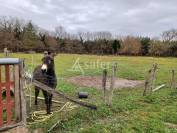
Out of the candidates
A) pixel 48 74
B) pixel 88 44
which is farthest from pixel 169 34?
pixel 48 74

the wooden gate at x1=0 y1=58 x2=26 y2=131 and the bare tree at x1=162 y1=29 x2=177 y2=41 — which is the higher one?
the bare tree at x1=162 y1=29 x2=177 y2=41

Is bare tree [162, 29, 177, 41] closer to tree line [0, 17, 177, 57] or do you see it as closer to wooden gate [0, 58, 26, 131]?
tree line [0, 17, 177, 57]

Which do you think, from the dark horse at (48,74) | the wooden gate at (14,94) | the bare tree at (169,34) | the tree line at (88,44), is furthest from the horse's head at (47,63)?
the bare tree at (169,34)

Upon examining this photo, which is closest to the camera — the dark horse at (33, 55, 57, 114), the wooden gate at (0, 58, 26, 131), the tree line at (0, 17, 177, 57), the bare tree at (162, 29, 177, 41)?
the wooden gate at (0, 58, 26, 131)

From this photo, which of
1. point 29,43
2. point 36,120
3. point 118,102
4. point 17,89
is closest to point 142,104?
point 118,102

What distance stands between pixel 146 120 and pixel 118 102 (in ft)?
6.53

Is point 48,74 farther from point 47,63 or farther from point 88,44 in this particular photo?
point 88,44

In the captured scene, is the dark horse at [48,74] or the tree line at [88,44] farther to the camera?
the tree line at [88,44]

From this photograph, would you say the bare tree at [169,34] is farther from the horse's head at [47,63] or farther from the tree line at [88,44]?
the horse's head at [47,63]

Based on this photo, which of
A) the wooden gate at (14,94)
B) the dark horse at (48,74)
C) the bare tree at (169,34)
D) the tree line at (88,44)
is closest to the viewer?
the wooden gate at (14,94)

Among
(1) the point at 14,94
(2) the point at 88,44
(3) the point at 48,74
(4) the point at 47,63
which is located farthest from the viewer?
(2) the point at 88,44

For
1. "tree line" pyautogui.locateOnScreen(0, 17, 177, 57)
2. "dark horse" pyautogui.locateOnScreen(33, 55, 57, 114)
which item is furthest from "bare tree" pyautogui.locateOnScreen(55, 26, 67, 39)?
"dark horse" pyautogui.locateOnScreen(33, 55, 57, 114)

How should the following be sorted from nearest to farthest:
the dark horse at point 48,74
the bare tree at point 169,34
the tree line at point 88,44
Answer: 1. the dark horse at point 48,74
2. the tree line at point 88,44
3. the bare tree at point 169,34

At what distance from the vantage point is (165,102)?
9727 millimetres
